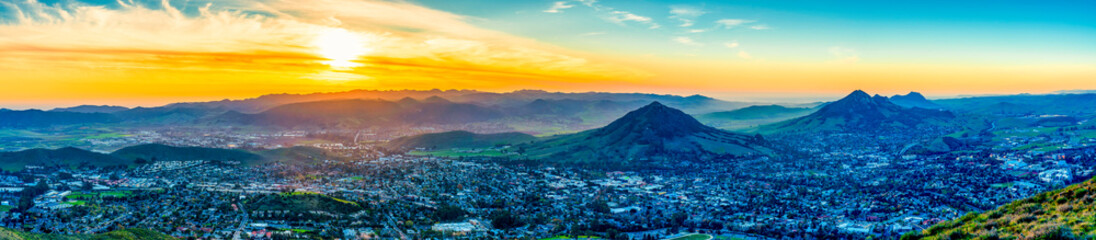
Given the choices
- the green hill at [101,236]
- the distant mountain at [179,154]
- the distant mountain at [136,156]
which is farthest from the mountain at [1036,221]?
the distant mountain at [179,154]

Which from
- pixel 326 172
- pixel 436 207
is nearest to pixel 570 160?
pixel 326 172

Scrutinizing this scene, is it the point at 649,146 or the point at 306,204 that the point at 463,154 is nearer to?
the point at 649,146

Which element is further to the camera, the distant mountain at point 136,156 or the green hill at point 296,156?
the green hill at point 296,156

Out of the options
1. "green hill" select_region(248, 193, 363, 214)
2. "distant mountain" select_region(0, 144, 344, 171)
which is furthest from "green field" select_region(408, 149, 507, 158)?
"green hill" select_region(248, 193, 363, 214)

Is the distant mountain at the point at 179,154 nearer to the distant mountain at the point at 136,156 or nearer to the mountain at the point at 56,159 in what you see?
the distant mountain at the point at 136,156

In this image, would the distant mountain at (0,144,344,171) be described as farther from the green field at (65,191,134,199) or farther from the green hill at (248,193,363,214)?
the green hill at (248,193,363,214)

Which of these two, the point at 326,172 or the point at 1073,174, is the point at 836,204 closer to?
the point at 1073,174
